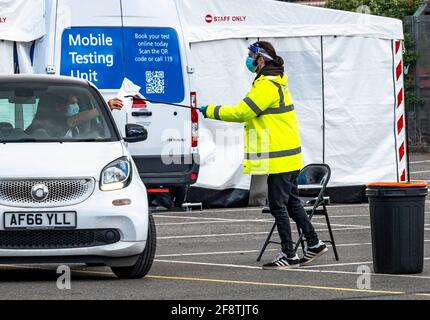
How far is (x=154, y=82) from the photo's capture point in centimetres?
1831

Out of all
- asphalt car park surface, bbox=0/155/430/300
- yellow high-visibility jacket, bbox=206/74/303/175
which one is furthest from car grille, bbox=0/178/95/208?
yellow high-visibility jacket, bbox=206/74/303/175

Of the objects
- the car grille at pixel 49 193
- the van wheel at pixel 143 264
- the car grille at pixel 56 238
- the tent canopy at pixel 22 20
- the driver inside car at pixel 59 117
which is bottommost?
the van wheel at pixel 143 264

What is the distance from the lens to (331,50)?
20.5 meters

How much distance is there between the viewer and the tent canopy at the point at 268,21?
19.8 metres

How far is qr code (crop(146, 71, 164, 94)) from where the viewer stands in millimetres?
18281

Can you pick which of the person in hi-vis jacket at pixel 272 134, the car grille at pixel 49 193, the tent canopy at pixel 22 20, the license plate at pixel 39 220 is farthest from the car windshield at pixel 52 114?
the tent canopy at pixel 22 20

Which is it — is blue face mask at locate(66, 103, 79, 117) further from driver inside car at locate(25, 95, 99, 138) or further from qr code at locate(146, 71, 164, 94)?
qr code at locate(146, 71, 164, 94)

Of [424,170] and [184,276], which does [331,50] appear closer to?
[424,170]

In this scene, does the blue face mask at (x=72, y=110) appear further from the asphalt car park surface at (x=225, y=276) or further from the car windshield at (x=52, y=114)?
the asphalt car park surface at (x=225, y=276)

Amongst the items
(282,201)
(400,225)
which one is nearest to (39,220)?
(282,201)

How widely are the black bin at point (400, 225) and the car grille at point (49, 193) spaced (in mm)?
2464

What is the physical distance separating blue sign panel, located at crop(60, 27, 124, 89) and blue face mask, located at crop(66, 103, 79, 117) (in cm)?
551

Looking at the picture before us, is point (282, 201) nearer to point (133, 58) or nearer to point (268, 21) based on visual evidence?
point (133, 58)

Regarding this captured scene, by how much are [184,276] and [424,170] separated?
47.9 feet
